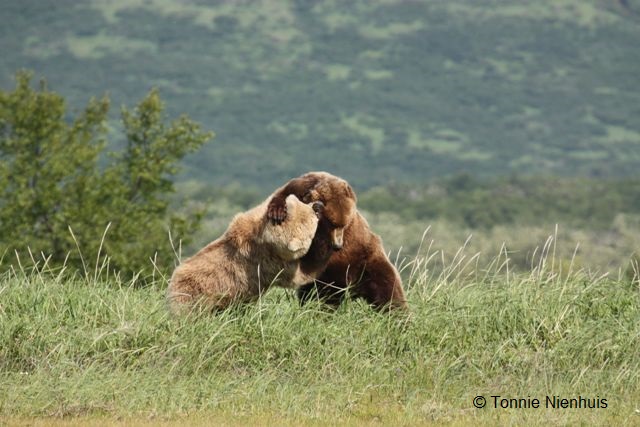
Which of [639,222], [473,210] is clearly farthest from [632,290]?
[473,210]

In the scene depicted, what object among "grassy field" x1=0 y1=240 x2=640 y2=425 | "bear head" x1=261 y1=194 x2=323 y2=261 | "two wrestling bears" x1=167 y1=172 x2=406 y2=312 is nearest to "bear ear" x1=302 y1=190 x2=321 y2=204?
"two wrestling bears" x1=167 y1=172 x2=406 y2=312

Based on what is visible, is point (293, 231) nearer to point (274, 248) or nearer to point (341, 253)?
point (274, 248)

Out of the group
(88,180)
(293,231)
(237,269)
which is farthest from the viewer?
(88,180)

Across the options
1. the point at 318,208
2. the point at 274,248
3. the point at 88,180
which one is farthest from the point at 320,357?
the point at 88,180

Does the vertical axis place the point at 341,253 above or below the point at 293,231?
below

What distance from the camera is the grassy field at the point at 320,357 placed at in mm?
6188

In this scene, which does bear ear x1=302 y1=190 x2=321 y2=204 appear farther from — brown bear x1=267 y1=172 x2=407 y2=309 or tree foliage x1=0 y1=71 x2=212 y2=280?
tree foliage x1=0 y1=71 x2=212 y2=280

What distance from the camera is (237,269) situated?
7.11 metres

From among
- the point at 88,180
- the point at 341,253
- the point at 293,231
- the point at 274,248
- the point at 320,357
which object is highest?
the point at 293,231

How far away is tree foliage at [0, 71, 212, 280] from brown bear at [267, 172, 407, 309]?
74.3 feet

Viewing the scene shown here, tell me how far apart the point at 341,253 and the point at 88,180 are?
29.1 m

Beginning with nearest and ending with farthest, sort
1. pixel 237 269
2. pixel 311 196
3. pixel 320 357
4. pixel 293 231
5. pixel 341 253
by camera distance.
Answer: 1. pixel 293 231
2. pixel 320 357
3. pixel 237 269
4. pixel 311 196
5. pixel 341 253

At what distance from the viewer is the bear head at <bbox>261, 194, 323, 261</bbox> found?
22.4ft

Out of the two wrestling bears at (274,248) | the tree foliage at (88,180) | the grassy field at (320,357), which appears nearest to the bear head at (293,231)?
the two wrestling bears at (274,248)
